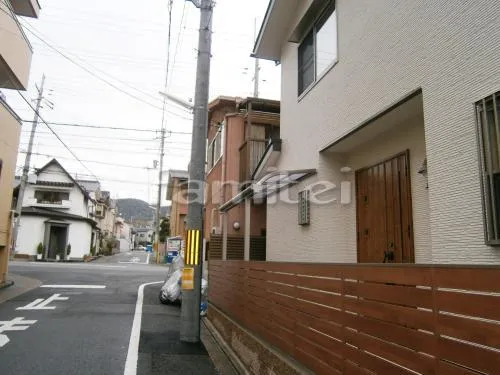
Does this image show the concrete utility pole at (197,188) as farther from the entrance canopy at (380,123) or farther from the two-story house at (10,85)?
the two-story house at (10,85)

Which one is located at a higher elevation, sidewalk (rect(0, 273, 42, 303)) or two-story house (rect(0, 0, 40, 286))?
two-story house (rect(0, 0, 40, 286))

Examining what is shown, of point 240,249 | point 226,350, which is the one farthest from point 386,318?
point 240,249

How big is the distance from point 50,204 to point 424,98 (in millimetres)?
40217

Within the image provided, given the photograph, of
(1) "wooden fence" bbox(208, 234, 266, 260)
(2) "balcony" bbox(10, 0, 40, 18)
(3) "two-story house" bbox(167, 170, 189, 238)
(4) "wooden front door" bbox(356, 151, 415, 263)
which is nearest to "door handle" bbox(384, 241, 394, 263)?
(4) "wooden front door" bbox(356, 151, 415, 263)

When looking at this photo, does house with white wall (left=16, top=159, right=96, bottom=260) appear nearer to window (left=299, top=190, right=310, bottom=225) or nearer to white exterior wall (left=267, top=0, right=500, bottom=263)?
white exterior wall (left=267, top=0, right=500, bottom=263)

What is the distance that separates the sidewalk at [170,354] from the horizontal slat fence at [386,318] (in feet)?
4.61

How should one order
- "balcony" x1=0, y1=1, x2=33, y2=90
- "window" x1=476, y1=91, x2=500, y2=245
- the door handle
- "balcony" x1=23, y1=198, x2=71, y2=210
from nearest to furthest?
"window" x1=476, y1=91, x2=500, y2=245 < the door handle < "balcony" x1=0, y1=1, x2=33, y2=90 < "balcony" x1=23, y1=198, x2=71, y2=210

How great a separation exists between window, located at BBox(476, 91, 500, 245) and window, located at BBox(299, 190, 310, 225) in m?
4.43

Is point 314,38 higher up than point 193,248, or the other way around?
point 314,38

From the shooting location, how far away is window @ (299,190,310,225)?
823cm

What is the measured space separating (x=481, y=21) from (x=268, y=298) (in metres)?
3.90

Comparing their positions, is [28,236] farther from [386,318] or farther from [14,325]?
[386,318]

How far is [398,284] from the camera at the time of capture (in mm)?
2900

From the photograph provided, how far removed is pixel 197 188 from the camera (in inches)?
345
